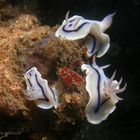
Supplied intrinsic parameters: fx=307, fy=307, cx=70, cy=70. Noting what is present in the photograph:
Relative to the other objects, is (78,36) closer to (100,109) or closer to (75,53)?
(75,53)

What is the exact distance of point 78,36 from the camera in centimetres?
337

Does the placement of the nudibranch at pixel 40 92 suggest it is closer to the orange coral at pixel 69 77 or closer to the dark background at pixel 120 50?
the orange coral at pixel 69 77

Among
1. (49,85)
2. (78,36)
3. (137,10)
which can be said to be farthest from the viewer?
(137,10)

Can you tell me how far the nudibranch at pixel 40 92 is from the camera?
2932 millimetres

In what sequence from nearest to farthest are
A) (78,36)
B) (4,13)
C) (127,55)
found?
(78,36) < (4,13) < (127,55)

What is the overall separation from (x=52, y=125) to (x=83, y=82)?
55 cm

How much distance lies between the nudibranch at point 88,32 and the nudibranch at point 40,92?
0.59m

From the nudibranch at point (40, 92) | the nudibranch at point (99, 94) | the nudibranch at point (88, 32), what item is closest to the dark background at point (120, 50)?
the nudibranch at point (88, 32)

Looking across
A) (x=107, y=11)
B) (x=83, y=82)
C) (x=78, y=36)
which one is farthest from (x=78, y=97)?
(x=107, y=11)

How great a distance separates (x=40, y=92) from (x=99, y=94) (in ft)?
2.01

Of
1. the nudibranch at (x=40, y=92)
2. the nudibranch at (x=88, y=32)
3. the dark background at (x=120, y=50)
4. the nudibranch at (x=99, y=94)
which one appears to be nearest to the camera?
the nudibranch at (x=40, y=92)

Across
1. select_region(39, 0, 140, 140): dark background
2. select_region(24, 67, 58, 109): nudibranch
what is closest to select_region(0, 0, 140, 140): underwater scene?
select_region(24, 67, 58, 109): nudibranch

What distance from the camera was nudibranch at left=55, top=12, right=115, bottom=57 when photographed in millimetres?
3383

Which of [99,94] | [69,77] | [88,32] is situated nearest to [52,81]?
[69,77]
